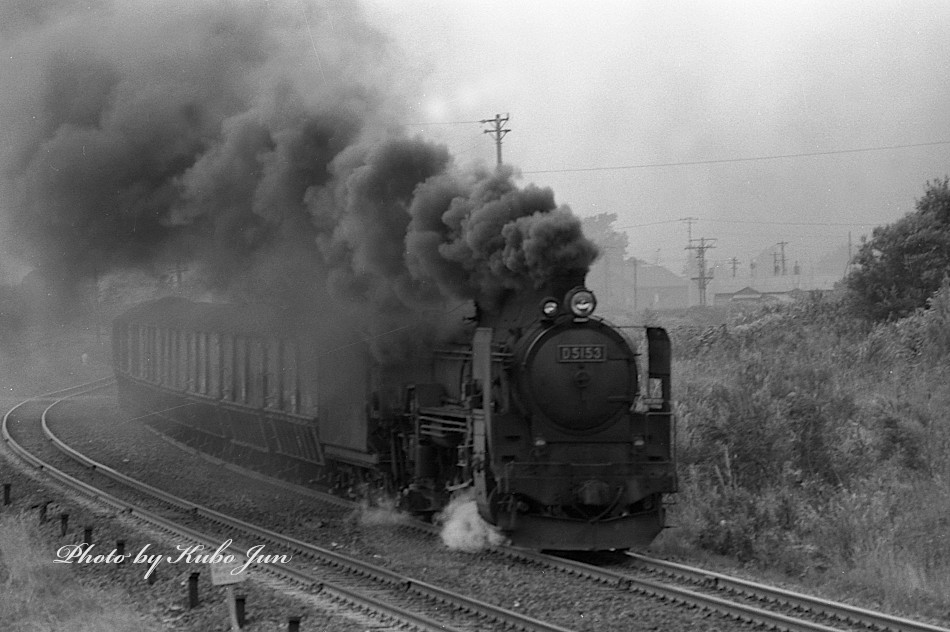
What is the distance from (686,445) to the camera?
48.5 feet

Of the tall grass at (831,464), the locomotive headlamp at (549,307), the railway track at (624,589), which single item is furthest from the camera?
the tall grass at (831,464)

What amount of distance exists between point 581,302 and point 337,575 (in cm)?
366

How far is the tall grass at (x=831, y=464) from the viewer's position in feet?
35.2

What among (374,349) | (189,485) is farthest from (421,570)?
(189,485)

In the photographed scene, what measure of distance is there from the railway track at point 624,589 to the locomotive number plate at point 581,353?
2.01 meters

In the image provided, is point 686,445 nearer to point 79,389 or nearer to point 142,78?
point 142,78

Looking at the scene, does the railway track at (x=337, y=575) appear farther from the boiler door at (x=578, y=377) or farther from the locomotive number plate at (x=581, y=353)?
the locomotive number plate at (x=581, y=353)

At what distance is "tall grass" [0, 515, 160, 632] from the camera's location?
8.66 metres

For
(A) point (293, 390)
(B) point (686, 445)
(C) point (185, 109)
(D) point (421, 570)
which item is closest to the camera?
(D) point (421, 570)

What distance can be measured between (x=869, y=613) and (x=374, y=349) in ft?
21.9

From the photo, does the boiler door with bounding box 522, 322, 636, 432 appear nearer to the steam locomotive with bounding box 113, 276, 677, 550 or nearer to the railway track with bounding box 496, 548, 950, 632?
the steam locomotive with bounding box 113, 276, 677, 550

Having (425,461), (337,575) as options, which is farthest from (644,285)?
(337,575)

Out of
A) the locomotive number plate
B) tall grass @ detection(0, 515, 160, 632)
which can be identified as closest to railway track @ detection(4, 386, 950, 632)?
tall grass @ detection(0, 515, 160, 632)

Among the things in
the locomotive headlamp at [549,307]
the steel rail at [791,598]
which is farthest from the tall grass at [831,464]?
the locomotive headlamp at [549,307]
